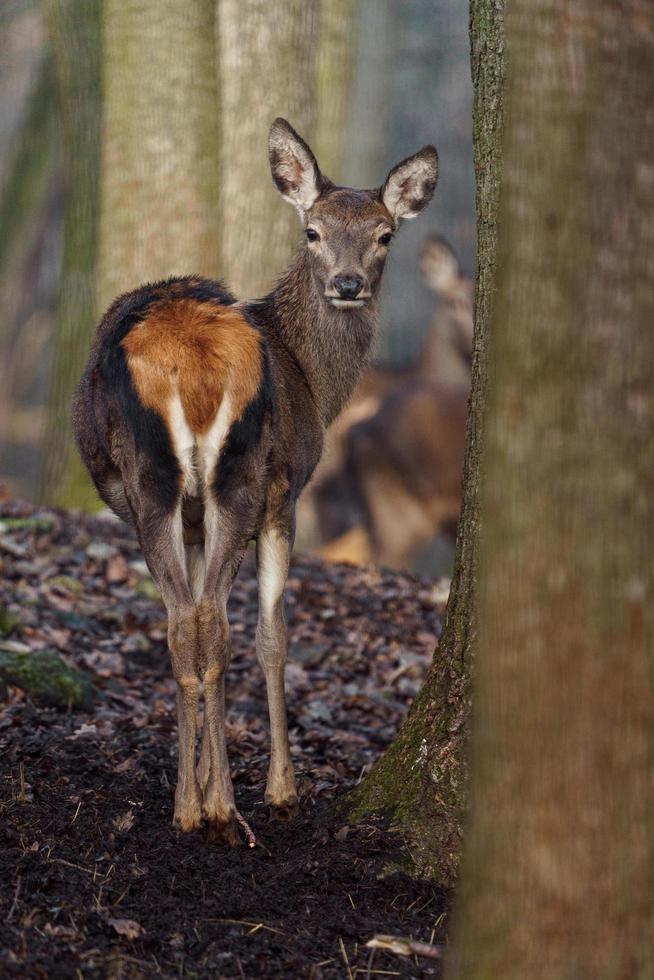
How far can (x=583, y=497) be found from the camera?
308 centimetres

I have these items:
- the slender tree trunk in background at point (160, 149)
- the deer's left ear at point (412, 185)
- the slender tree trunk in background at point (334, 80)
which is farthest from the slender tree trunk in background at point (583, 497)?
the slender tree trunk in background at point (334, 80)

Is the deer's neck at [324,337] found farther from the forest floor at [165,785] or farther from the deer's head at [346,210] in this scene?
the forest floor at [165,785]

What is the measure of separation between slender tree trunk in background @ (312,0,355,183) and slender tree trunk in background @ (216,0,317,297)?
3118mm

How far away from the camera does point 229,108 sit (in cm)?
1139

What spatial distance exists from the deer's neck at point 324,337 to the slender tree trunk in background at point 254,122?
4.33 meters

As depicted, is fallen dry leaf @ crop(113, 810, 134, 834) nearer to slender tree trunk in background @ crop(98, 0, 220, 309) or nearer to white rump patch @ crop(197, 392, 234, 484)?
white rump patch @ crop(197, 392, 234, 484)

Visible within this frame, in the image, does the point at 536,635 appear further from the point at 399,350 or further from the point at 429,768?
the point at 399,350

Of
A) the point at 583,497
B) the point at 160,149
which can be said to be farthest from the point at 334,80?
the point at 583,497

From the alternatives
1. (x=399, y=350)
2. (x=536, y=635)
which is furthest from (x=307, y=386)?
(x=399, y=350)

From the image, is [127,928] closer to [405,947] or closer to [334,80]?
[405,947]

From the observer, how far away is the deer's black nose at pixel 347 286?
260 inches

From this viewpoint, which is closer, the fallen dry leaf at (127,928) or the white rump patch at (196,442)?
the fallen dry leaf at (127,928)

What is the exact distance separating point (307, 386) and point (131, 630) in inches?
91.8

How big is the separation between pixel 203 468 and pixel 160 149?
20.8ft
